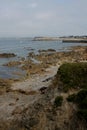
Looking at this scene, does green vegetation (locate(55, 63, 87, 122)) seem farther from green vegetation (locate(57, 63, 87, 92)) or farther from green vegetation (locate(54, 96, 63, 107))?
green vegetation (locate(54, 96, 63, 107))

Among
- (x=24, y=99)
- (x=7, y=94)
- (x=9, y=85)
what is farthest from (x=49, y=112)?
(x=9, y=85)

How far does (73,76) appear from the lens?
1491 cm

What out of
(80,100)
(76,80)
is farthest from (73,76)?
(80,100)

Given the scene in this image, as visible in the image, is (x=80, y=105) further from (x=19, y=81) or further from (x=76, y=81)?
(x=19, y=81)

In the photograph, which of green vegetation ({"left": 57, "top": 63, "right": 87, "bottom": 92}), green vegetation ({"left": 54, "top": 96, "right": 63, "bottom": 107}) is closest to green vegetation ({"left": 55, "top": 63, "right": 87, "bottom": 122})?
green vegetation ({"left": 57, "top": 63, "right": 87, "bottom": 92})

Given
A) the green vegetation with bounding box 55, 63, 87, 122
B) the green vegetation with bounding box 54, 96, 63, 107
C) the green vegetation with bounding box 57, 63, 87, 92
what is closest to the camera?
the green vegetation with bounding box 55, 63, 87, 122

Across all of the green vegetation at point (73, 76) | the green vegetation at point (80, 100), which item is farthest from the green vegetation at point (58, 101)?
the green vegetation at point (73, 76)

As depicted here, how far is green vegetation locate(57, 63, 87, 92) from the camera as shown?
1470 centimetres

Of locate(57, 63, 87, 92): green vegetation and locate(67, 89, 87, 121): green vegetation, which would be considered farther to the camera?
locate(57, 63, 87, 92): green vegetation

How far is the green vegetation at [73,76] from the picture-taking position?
1470 cm

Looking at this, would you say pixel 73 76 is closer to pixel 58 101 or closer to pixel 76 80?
pixel 76 80

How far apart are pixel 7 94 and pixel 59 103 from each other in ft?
46.6

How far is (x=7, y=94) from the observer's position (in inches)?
1093

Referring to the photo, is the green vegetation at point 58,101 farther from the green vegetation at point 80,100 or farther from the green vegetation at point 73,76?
the green vegetation at point 73,76
